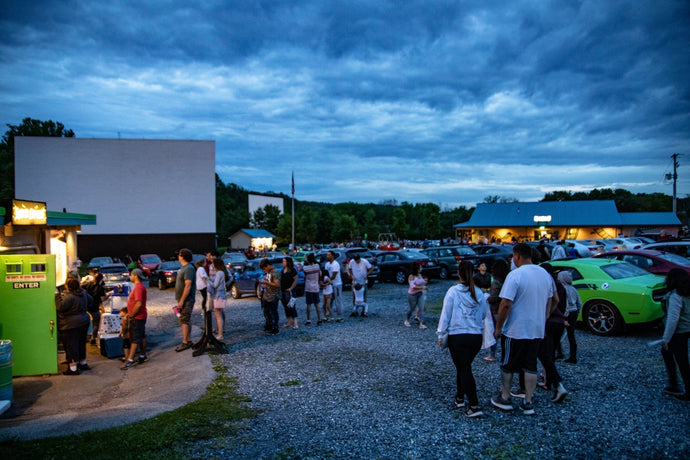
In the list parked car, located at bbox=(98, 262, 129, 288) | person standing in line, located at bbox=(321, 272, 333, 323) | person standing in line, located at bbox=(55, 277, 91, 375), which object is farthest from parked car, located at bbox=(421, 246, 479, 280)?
person standing in line, located at bbox=(55, 277, 91, 375)

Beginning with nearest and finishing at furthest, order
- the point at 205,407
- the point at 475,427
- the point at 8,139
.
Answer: the point at 475,427 < the point at 205,407 < the point at 8,139

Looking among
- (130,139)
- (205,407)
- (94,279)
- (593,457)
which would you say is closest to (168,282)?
(94,279)

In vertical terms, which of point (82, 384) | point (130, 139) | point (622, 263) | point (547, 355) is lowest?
point (82, 384)

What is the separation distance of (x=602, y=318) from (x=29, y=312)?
1097 centimetres

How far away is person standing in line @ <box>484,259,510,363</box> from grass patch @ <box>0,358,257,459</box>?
12.3 ft

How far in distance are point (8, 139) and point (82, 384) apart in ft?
288

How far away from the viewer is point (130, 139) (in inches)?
1677

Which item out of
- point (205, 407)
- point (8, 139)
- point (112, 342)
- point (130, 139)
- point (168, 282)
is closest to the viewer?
point (205, 407)

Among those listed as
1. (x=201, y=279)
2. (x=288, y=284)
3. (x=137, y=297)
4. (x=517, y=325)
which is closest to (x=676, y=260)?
(x=517, y=325)

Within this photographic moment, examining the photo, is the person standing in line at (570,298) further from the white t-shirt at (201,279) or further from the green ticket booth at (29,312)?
the green ticket booth at (29,312)

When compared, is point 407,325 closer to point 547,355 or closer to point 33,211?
point 547,355

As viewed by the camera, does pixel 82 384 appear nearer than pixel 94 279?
Yes

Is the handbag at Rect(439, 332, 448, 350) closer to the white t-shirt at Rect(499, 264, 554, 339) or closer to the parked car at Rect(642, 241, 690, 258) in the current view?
the white t-shirt at Rect(499, 264, 554, 339)

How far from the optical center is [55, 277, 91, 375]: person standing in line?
7.92 meters
